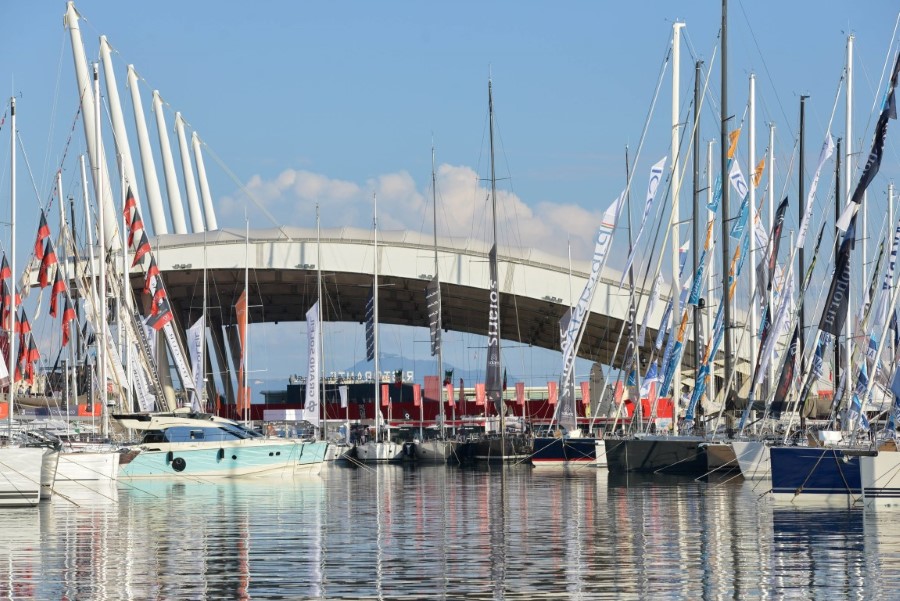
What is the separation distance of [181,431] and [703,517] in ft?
67.8

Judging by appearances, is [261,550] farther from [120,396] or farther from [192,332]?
[192,332]

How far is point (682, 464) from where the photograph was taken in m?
39.5

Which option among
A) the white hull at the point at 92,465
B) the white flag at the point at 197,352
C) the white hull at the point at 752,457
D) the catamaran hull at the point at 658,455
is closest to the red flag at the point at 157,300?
the white flag at the point at 197,352

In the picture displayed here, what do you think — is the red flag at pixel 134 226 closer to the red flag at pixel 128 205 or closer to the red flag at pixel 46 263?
the red flag at pixel 128 205

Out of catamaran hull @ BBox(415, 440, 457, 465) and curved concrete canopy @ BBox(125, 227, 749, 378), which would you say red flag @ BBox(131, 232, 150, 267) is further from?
curved concrete canopy @ BBox(125, 227, 749, 378)

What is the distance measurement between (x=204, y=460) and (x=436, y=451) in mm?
21138

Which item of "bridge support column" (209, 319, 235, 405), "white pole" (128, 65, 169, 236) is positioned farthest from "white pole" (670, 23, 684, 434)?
"bridge support column" (209, 319, 235, 405)

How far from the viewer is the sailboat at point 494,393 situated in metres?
53.8

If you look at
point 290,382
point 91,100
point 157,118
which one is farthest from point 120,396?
point 290,382

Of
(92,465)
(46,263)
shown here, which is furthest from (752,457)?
(46,263)

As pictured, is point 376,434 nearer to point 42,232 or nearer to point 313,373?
point 313,373

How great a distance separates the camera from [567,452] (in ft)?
164

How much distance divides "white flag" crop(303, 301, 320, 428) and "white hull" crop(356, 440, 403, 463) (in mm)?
7301

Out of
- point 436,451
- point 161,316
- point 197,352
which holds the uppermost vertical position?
point 161,316
